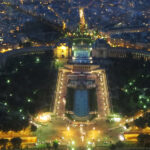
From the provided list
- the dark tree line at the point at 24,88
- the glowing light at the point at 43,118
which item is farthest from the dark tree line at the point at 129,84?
the dark tree line at the point at 24,88

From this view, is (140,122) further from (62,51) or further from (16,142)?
(62,51)

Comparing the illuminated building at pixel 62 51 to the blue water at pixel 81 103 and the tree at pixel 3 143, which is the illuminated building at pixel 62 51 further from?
the tree at pixel 3 143

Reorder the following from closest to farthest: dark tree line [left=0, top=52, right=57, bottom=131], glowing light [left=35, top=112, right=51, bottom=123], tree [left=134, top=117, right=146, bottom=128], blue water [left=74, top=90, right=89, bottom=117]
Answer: tree [left=134, top=117, right=146, bottom=128] < dark tree line [left=0, top=52, right=57, bottom=131] < glowing light [left=35, top=112, right=51, bottom=123] < blue water [left=74, top=90, right=89, bottom=117]

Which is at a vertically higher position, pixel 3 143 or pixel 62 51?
pixel 62 51

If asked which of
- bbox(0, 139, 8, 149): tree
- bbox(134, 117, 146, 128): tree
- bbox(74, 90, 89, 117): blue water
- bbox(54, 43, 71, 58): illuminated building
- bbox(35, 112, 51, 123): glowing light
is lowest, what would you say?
bbox(0, 139, 8, 149): tree

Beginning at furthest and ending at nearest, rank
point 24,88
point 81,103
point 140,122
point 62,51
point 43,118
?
1. point 62,51
2. point 24,88
3. point 81,103
4. point 43,118
5. point 140,122

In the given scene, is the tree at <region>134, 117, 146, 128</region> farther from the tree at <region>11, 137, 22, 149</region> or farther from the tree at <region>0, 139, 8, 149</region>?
the tree at <region>0, 139, 8, 149</region>

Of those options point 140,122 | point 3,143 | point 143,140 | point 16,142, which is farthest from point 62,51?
point 143,140

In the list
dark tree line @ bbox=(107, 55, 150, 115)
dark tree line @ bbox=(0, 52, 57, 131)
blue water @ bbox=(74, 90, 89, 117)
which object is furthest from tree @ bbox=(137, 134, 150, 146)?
dark tree line @ bbox=(0, 52, 57, 131)
